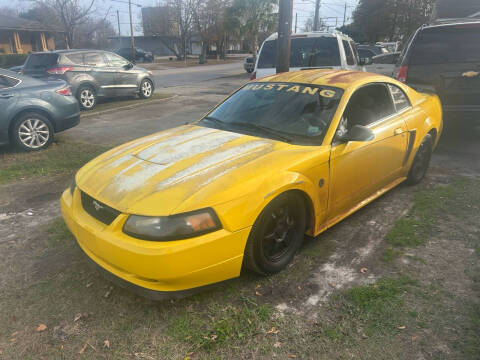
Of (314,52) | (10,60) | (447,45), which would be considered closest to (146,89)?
(314,52)

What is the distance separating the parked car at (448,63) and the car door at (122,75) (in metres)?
8.48

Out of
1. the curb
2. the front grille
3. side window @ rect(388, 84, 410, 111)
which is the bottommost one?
the curb

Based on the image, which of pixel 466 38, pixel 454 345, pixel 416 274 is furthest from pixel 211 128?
pixel 466 38

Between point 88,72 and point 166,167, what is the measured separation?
9369mm

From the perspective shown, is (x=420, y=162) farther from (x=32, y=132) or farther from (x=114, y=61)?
(x=114, y=61)

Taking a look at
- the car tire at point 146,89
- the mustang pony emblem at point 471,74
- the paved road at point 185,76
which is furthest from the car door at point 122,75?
the mustang pony emblem at point 471,74

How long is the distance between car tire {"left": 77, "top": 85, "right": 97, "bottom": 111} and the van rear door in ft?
27.7

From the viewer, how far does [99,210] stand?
2633 millimetres

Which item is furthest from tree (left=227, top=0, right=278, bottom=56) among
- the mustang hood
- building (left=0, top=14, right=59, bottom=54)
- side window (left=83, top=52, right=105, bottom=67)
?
the mustang hood

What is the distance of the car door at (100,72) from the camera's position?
10938mm

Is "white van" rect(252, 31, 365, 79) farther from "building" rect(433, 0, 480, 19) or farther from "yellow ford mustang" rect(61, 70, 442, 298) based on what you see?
"building" rect(433, 0, 480, 19)

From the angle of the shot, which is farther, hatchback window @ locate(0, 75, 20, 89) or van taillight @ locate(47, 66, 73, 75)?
van taillight @ locate(47, 66, 73, 75)

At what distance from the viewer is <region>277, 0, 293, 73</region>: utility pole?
666cm

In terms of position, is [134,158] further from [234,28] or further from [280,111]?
[234,28]
